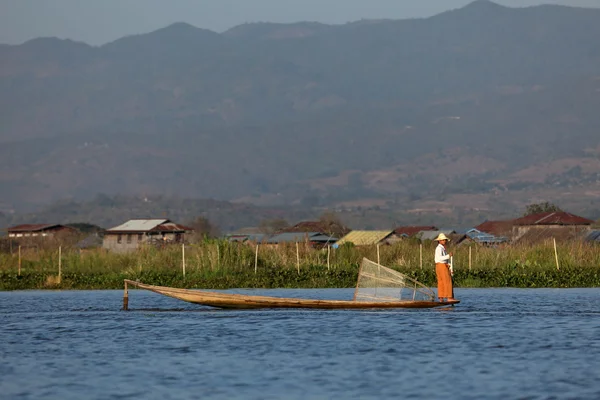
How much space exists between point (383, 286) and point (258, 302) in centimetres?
371

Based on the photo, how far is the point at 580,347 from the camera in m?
→ 26.8

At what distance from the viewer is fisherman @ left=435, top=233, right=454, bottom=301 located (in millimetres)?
33656

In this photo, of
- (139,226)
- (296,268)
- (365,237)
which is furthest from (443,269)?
(139,226)

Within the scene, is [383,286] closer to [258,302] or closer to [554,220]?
[258,302]

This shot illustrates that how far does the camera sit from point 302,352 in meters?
26.6

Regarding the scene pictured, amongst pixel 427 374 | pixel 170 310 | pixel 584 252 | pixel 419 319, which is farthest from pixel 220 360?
pixel 584 252

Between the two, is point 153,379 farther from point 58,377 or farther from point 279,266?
point 279,266

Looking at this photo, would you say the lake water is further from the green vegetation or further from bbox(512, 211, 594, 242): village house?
bbox(512, 211, 594, 242): village house

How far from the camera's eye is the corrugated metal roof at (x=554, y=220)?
353ft

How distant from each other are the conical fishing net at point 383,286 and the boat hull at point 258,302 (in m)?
0.30

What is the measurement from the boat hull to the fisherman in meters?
0.29

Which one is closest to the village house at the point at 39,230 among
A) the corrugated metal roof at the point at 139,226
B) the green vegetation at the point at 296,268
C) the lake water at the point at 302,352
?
the corrugated metal roof at the point at 139,226

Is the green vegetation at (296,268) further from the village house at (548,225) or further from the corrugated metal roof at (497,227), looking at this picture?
the corrugated metal roof at (497,227)

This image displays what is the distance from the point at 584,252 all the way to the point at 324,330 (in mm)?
27325
